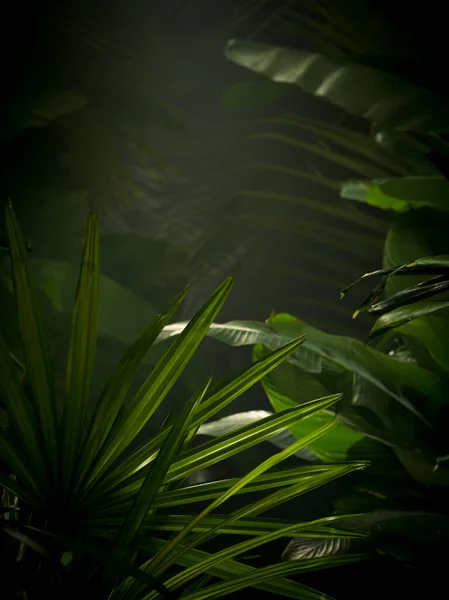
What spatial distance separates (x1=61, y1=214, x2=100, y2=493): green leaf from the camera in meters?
0.38

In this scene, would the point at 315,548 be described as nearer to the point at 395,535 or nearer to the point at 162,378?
the point at 395,535

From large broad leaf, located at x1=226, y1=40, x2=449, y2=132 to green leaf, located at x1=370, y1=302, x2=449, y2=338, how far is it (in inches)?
17.1

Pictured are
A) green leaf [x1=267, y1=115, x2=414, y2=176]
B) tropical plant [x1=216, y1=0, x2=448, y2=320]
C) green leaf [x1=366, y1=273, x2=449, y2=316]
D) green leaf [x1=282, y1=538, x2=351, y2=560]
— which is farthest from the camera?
green leaf [x1=267, y1=115, x2=414, y2=176]

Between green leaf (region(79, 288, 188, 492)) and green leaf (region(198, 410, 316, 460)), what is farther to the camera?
green leaf (region(198, 410, 316, 460))

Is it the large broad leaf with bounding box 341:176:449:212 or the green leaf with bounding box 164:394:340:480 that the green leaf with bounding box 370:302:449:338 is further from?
the large broad leaf with bounding box 341:176:449:212

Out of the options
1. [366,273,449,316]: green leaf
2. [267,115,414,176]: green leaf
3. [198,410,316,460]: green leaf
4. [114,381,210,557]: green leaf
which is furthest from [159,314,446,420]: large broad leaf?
[267,115,414,176]: green leaf

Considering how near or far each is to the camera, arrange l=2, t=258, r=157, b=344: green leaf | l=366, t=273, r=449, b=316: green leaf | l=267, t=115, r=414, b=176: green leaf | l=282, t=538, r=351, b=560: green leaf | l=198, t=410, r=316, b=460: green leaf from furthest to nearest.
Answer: l=267, t=115, r=414, b=176: green leaf
l=2, t=258, r=157, b=344: green leaf
l=198, t=410, r=316, b=460: green leaf
l=282, t=538, r=351, b=560: green leaf
l=366, t=273, r=449, b=316: green leaf

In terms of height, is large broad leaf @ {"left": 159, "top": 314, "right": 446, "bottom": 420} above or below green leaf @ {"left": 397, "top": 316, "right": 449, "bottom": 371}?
below

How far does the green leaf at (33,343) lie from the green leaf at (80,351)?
1 centimetres

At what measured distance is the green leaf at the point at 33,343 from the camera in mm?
368

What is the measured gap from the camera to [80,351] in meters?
0.38

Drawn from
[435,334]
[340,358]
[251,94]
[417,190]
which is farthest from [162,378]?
[251,94]

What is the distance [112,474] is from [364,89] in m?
0.78

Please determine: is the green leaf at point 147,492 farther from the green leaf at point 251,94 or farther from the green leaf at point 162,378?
the green leaf at point 251,94
